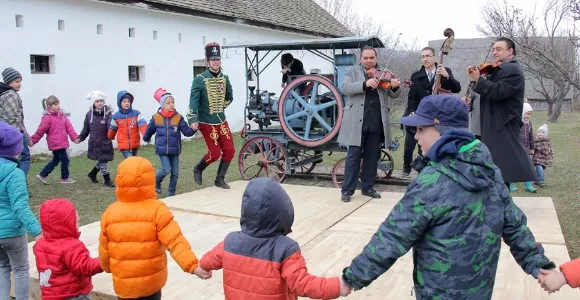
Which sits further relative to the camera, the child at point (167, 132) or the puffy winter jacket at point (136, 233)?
the child at point (167, 132)

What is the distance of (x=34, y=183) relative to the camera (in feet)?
27.2

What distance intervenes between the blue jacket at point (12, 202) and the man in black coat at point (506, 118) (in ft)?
11.8

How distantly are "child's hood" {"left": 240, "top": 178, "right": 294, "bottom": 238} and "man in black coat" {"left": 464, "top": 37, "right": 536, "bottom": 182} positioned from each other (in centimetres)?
292

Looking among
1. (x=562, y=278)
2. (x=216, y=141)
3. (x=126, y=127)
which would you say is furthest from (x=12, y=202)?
(x=126, y=127)

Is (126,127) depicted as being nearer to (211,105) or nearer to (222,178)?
(211,105)

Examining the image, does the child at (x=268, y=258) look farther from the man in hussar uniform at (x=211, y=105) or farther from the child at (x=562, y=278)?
the man in hussar uniform at (x=211, y=105)

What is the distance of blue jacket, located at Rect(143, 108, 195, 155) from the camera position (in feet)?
22.7

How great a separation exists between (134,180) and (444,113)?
1.60m

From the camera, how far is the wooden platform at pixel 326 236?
3518 mm

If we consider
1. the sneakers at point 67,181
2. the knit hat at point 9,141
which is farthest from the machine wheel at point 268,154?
the knit hat at point 9,141

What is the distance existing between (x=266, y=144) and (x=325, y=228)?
3.16 meters

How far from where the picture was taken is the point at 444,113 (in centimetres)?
235

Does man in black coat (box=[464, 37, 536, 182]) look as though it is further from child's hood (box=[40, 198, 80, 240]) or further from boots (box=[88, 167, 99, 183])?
boots (box=[88, 167, 99, 183])

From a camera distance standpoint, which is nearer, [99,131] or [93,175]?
[99,131]
